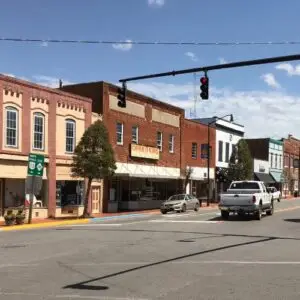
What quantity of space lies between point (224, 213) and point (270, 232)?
27.8 ft

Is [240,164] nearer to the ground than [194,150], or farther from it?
nearer to the ground

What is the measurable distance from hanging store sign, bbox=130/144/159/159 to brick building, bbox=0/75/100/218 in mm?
6317

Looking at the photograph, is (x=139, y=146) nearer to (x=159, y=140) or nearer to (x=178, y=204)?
(x=159, y=140)

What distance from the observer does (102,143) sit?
3300 cm

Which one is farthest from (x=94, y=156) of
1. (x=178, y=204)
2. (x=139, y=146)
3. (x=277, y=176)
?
(x=277, y=176)

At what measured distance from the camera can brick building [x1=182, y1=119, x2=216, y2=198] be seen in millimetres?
53250

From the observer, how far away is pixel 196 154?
181ft

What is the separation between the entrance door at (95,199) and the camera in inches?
1518

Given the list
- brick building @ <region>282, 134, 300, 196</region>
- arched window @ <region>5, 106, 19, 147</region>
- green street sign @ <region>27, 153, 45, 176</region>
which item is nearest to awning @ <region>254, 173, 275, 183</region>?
brick building @ <region>282, 134, 300, 196</region>

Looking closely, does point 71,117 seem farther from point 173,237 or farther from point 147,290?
point 147,290

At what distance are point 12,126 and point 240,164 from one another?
110 ft

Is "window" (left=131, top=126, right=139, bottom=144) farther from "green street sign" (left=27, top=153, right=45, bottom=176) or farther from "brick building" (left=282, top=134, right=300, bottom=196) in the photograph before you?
"brick building" (left=282, top=134, right=300, bottom=196)

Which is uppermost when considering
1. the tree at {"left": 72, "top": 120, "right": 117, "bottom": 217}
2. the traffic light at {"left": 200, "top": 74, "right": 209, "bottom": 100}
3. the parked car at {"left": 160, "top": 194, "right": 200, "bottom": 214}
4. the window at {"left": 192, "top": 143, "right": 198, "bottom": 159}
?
the traffic light at {"left": 200, "top": 74, "right": 209, "bottom": 100}

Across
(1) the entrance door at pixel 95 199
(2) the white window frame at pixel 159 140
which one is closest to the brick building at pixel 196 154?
(2) the white window frame at pixel 159 140
